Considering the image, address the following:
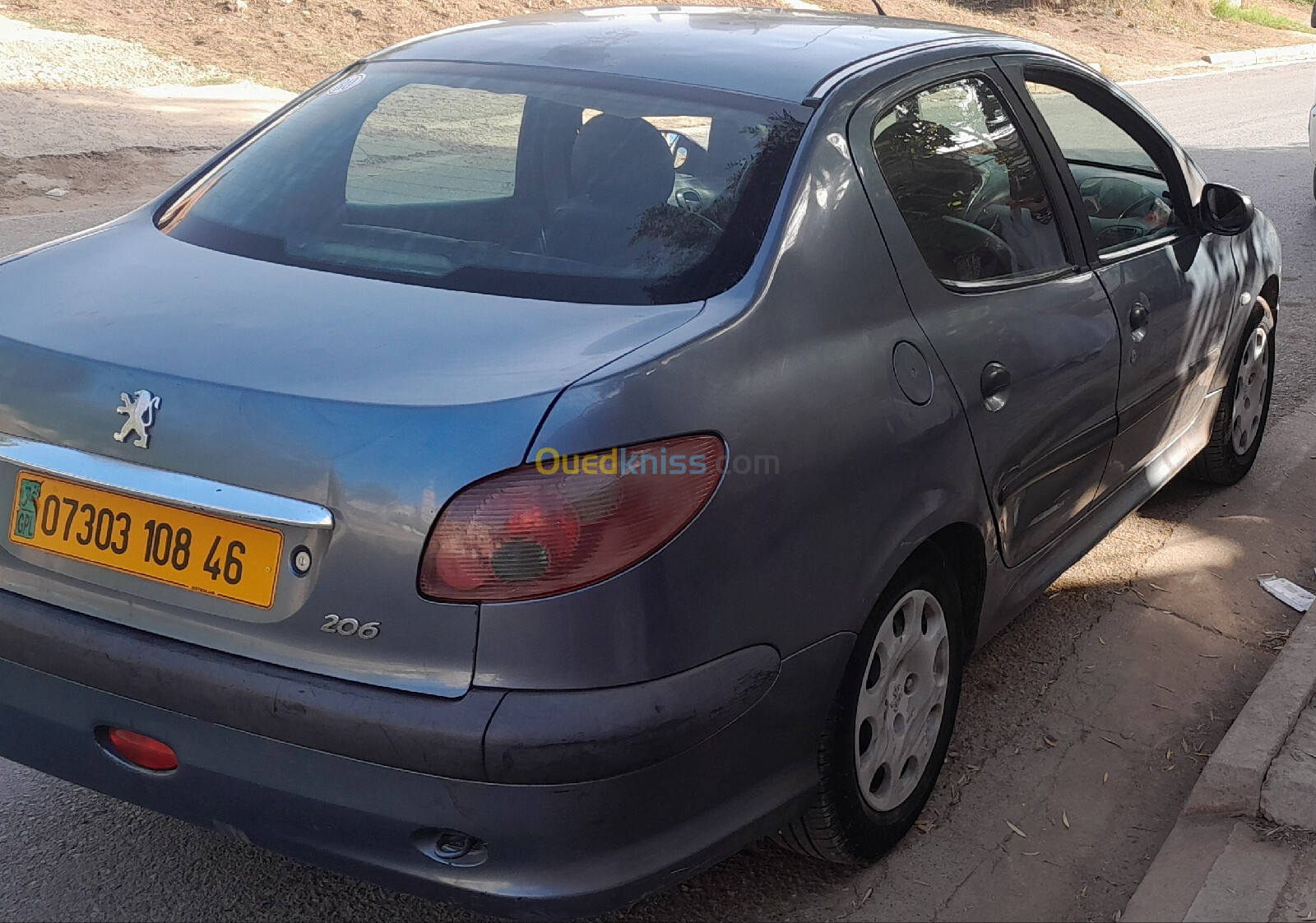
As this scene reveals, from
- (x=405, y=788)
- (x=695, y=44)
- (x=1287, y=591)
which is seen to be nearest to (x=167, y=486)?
(x=405, y=788)

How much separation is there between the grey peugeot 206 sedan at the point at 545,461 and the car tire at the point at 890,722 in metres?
0.01

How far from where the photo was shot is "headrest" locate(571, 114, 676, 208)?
110 inches

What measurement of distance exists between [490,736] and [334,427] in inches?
20.5

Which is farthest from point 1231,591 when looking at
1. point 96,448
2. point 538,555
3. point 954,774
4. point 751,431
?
point 96,448

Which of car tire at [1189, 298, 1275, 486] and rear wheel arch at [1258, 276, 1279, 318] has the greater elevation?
rear wheel arch at [1258, 276, 1279, 318]

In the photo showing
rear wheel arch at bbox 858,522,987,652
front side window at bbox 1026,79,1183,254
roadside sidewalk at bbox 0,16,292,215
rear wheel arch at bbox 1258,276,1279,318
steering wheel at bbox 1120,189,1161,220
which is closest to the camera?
rear wheel arch at bbox 858,522,987,652

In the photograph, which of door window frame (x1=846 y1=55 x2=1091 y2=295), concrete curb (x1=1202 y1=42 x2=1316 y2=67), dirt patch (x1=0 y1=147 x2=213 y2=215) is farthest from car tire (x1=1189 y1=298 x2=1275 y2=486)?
concrete curb (x1=1202 y1=42 x2=1316 y2=67)

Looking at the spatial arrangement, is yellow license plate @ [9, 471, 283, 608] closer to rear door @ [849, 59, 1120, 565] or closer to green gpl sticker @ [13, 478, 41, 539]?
green gpl sticker @ [13, 478, 41, 539]

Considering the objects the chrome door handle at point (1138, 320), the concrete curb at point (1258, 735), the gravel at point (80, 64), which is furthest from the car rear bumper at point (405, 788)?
the gravel at point (80, 64)

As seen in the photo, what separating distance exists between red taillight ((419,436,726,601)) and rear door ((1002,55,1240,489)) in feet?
6.48

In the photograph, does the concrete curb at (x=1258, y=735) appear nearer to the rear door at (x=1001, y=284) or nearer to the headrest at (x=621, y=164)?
the rear door at (x=1001, y=284)

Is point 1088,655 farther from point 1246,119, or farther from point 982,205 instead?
point 1246,119

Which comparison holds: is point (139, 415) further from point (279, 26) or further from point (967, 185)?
point (279, 26)

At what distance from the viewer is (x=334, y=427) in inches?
83.0
